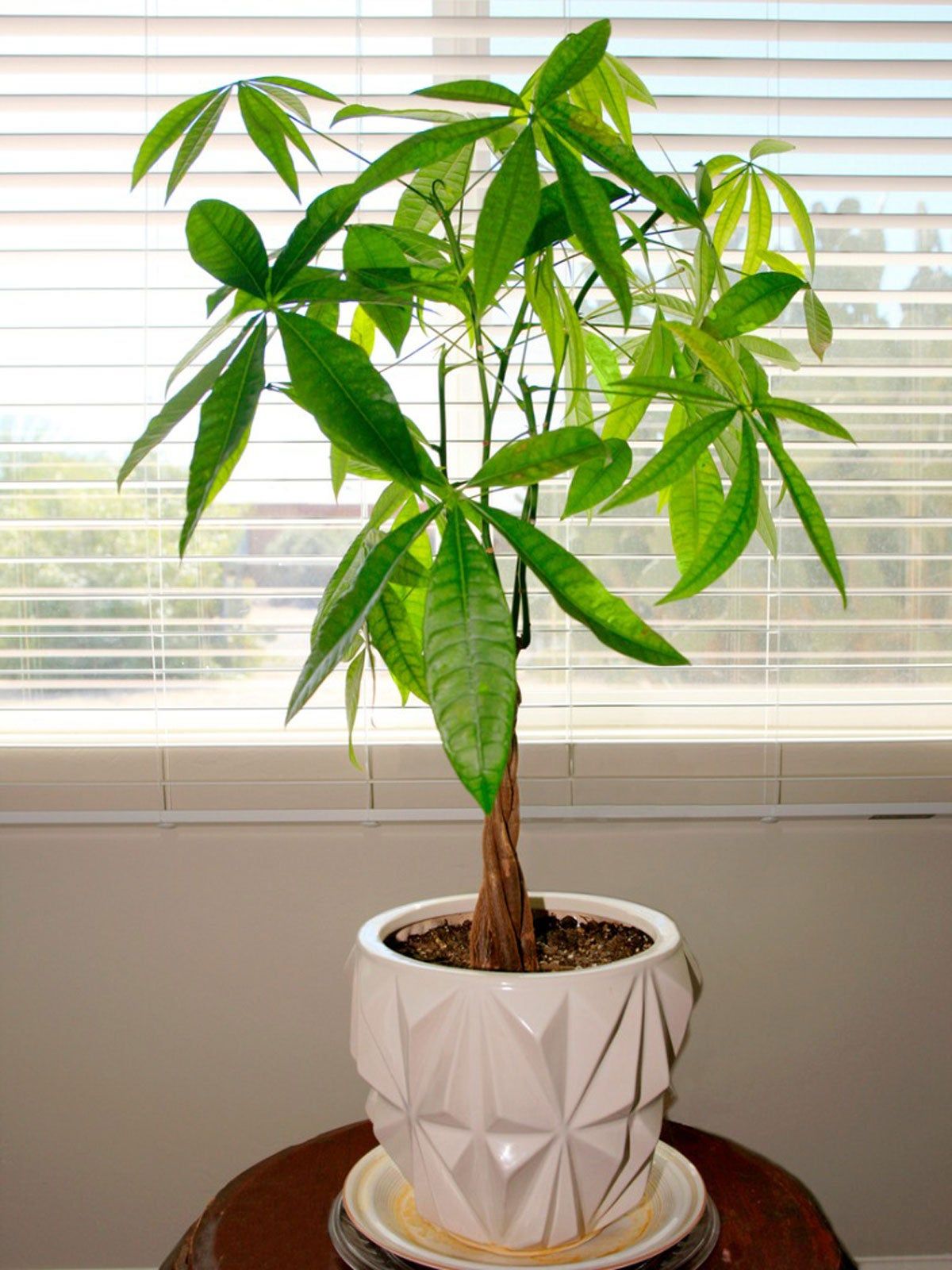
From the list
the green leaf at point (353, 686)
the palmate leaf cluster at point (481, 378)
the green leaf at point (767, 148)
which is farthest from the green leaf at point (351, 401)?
the green leaf at point (767, 148)

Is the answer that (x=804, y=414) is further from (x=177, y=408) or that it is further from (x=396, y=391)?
(x=396, y=391)

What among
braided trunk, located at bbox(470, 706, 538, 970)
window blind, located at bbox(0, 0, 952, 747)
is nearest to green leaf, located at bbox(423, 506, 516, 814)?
braided trunk, located at bbox(470, 706, 538, 970)

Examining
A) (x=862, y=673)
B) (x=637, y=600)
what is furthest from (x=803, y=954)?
(x=637, y=600)

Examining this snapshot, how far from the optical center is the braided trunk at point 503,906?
842mm

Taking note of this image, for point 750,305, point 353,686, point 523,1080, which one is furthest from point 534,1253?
point 750,305

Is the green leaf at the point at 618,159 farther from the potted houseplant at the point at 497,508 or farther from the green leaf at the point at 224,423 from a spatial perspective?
the green leaf at the point at 224,423

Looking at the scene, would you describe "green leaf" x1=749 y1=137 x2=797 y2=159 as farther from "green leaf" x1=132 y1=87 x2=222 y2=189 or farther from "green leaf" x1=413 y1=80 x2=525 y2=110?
"green leaf" x1=132 y1=87 x2=222 y2=189

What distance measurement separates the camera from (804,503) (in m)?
0.76

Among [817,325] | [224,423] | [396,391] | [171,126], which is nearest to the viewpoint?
[224,423]

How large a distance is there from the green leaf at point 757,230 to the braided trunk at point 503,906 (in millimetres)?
472

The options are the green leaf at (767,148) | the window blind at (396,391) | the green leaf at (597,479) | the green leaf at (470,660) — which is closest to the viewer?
the green leaf at (470,660)

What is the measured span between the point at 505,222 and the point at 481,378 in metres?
0.14

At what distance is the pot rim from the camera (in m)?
0.76

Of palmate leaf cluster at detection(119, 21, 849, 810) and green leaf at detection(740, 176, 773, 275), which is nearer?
palmate leaf cluster at detection(119, 21, 849, 810)
